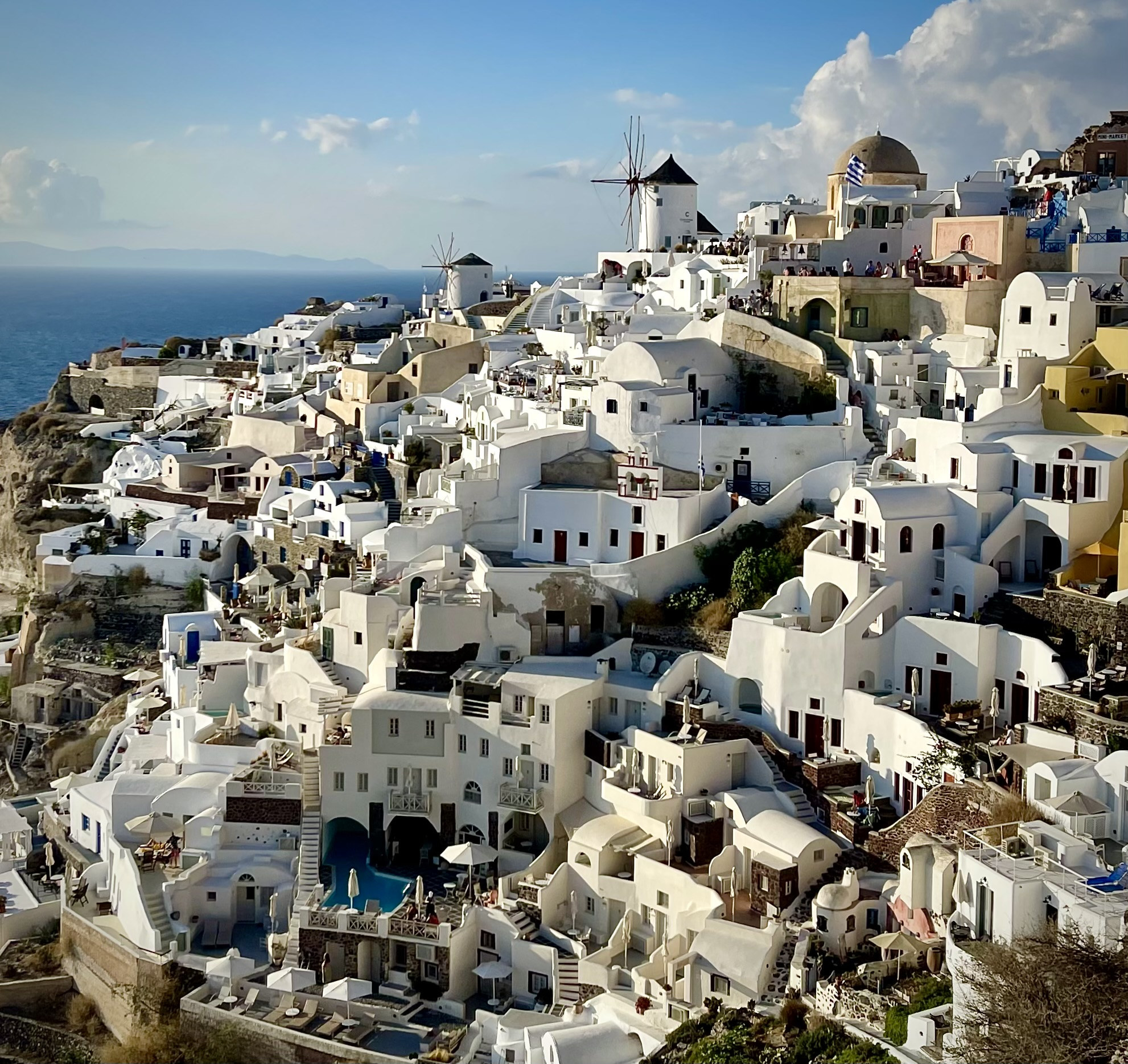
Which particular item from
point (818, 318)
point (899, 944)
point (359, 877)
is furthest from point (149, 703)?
point (899, 944)

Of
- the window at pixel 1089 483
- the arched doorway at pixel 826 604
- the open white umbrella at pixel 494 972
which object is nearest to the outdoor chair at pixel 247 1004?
the open white umbrella at pixel 494 972

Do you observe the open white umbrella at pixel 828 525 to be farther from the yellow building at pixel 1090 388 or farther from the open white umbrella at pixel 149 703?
the open white umbrella at pixel 149 703

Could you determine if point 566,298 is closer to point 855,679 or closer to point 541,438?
point 541,438

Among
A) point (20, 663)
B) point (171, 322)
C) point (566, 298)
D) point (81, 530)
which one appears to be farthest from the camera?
point (171, 322)

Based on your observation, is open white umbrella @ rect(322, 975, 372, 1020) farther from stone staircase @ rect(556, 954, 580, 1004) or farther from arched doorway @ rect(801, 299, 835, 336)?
arched doorway @ rect(801, 299, 835, 336)

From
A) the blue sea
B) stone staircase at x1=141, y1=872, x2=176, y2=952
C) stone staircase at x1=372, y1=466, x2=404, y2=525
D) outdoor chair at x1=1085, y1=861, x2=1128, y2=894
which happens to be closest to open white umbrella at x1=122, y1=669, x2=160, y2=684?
stone staircase at x1=372, y1=466, x2=404, y2=525

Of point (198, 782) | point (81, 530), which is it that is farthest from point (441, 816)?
point (81, 530)
